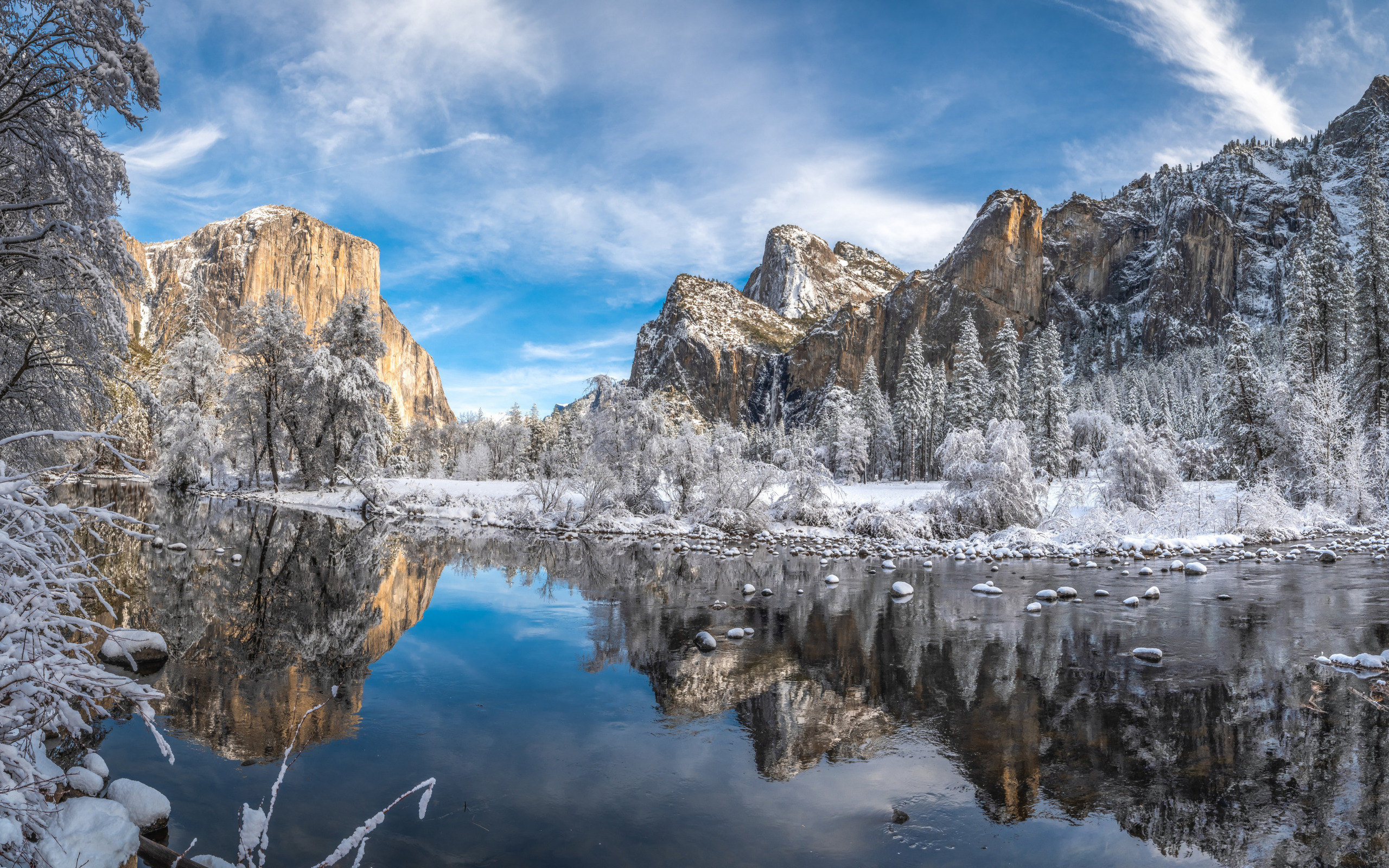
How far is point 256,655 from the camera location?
9844mm

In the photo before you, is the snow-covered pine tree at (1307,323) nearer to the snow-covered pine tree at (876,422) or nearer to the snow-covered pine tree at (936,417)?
the snow-covered pine tree at (936,417)

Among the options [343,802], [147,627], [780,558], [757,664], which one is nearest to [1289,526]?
[780,558]

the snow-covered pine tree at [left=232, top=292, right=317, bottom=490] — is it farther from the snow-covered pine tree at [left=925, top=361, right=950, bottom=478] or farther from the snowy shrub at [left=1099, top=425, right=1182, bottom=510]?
the snow-covered pine tree at [left=925, top=361, right=950, bottom=478]

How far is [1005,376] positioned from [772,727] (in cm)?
5526

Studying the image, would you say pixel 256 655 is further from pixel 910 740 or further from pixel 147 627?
pixel 910 740

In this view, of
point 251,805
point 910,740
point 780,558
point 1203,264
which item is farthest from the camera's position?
point 1203,264

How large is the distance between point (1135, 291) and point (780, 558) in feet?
724

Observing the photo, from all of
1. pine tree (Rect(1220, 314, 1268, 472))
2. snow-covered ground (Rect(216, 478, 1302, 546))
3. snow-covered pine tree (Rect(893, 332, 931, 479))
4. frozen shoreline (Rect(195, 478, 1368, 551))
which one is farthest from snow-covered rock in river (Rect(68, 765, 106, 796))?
snow-covered pine tree (Rect(893, 332, 931, 479))

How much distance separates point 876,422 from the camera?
247ft

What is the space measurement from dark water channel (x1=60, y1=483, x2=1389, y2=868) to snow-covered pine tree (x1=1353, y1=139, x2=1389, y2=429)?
23.6 m

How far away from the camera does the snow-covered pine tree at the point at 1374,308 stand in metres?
31.5

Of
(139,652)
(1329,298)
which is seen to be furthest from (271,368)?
(1329,298)

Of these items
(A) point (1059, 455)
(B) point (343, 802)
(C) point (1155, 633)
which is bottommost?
(B) point (343, 802)

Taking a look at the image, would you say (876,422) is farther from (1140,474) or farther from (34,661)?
(34,661)
